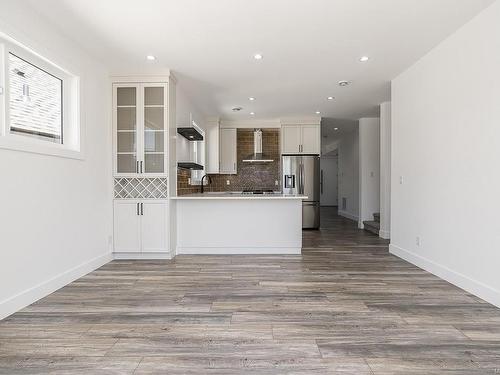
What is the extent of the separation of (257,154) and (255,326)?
17.1 feet

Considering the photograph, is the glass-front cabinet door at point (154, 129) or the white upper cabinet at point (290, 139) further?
the white upper cabinet at point (290, 139)

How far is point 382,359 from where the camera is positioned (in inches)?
72.2

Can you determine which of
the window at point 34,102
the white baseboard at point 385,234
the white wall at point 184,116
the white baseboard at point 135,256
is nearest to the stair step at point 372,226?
the white baseboard at point 385,234

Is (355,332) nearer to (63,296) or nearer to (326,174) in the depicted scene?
(63,296)

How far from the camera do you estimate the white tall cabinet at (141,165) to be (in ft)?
13.9

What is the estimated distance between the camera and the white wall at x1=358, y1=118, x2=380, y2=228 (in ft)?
23.4

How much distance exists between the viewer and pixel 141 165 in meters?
4.24

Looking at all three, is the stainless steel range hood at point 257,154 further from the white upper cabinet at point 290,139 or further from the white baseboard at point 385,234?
the white baseboard at point 385,234

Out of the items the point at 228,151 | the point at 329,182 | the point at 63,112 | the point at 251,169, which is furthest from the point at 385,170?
the point at 329,182

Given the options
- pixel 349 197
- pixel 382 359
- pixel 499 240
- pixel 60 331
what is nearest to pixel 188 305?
pixel 60 331

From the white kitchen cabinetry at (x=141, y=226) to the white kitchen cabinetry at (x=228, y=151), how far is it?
307cm

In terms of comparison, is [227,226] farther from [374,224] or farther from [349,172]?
[349,172]

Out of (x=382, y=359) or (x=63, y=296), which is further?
(x=63, y=296)

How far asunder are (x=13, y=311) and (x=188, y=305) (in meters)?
1.41
